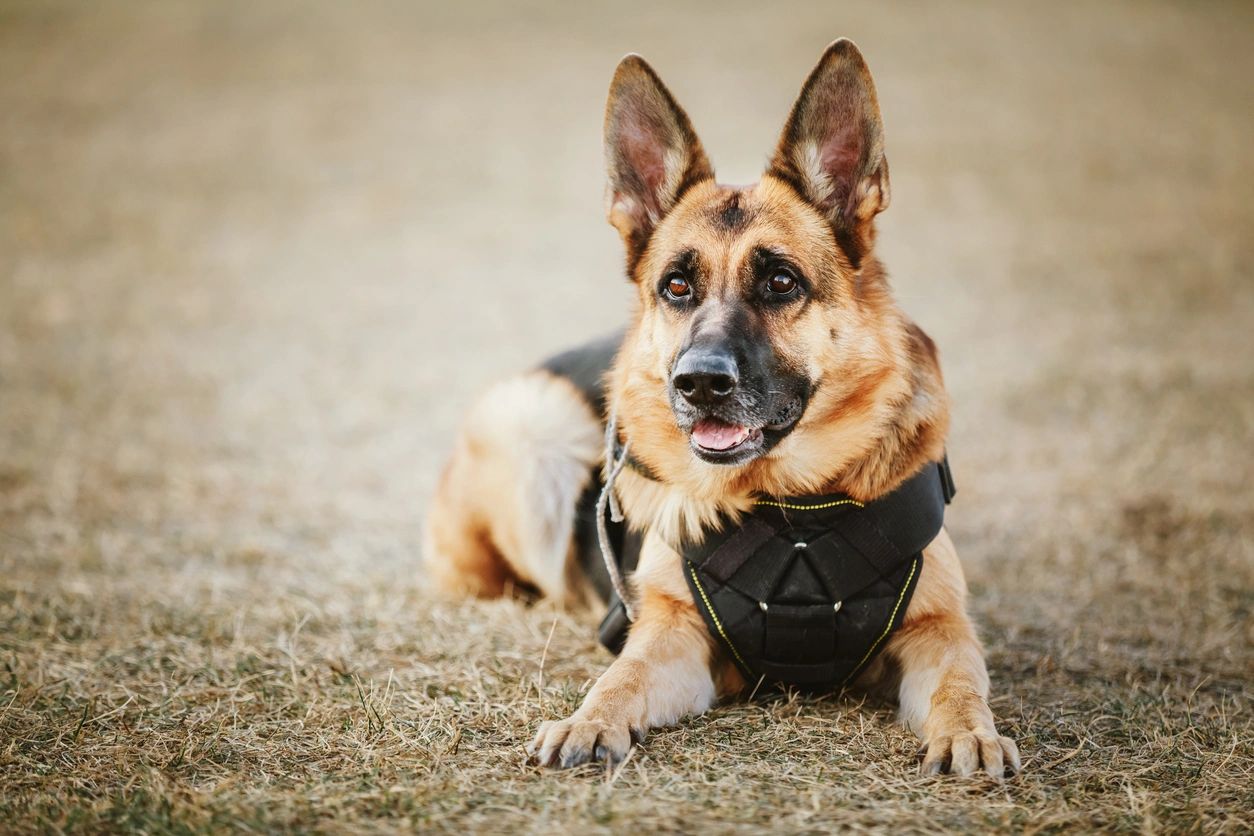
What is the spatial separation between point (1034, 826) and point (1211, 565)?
3231mm

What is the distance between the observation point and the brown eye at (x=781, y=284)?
3.36 meters

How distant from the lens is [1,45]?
19.1 meters

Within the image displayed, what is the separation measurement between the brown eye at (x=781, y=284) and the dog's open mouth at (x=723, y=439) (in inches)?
20.9

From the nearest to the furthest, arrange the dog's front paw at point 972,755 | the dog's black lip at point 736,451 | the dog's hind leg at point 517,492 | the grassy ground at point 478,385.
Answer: the dog's front paw at point 972,755, the grassy ground at point 478,385, the dog's black lip at point 736,451, the dog's hind leg at point 517,492

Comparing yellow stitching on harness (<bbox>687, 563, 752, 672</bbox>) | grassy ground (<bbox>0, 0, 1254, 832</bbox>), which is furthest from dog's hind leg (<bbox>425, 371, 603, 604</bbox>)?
yellow stitching on harness (<bbox>687, 563, 752, 672</bbox>)

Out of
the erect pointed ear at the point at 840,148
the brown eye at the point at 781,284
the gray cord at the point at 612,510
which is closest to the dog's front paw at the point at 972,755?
the gray cord at the point at 612,510

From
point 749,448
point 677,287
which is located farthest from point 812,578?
point 677,287

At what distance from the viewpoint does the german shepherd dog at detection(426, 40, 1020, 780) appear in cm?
307

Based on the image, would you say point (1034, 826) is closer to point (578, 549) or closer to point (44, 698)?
point (578, 549)

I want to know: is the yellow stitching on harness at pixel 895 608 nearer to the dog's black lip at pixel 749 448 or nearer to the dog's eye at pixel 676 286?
the dog's black lip at pixel 749 448

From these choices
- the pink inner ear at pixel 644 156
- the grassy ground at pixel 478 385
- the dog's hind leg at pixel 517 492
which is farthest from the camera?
the dog's hind leg at pixel 517 492

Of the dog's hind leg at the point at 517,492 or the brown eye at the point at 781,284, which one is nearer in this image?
the brown eye at the point at 781,284

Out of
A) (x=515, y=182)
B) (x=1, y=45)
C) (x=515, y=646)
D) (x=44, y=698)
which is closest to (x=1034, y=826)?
(x=515, y=646)

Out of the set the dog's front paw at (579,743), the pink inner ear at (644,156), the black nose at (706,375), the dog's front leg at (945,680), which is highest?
the pink inner ear at (644,156)
